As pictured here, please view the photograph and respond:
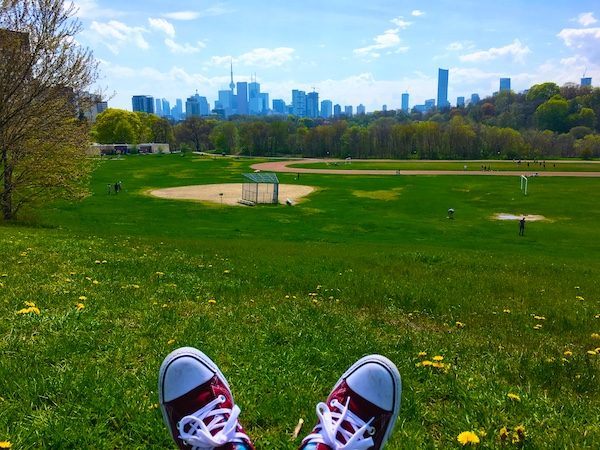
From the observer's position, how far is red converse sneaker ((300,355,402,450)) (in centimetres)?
248

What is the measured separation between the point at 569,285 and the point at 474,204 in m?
38.8

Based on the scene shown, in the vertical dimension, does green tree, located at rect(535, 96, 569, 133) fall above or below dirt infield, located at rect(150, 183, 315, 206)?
above

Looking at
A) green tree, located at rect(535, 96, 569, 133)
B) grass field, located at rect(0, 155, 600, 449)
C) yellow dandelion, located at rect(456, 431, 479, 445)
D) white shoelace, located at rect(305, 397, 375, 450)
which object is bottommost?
grass field, located at rect(0, 155, 600, 449)

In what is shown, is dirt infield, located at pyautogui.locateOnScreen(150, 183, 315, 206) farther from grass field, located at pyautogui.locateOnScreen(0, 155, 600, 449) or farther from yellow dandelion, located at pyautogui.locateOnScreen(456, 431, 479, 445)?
yellow dandelion, located at pyautogui.locateOnScreen(456, 431, 479, 445)

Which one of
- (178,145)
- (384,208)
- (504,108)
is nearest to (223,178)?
(384,208)

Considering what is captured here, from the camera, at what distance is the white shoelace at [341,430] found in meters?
2.45

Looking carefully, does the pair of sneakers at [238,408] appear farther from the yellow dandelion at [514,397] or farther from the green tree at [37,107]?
the green tree at [37,107]

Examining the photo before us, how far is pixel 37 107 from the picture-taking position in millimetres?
21484

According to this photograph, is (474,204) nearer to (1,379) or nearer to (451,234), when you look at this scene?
(451,234)

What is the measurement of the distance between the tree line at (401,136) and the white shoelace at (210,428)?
134 m

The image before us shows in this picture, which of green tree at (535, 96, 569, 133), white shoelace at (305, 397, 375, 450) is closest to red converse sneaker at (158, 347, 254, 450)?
white shoelace at (305, 397, 375, 450)

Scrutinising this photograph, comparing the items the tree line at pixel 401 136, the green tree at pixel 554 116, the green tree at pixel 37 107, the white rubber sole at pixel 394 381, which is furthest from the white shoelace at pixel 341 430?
the green tree at pixel 554 116

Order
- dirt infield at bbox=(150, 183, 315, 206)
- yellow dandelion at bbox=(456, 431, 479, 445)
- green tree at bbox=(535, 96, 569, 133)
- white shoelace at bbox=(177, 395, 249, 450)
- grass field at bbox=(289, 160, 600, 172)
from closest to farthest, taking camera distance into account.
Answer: white shoelace at bbox=(177, 395, 249, 450)
yellow dandelion at bbox=(456, 431, 479, 445)
dirt infield at bbox=(150, 183, 315, 206)
grass field at bbox=(289, 160, 600, 172)
green tree at bbox=(535, 96, 569, 133)

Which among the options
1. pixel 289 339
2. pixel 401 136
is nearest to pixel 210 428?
pixel 289 339
